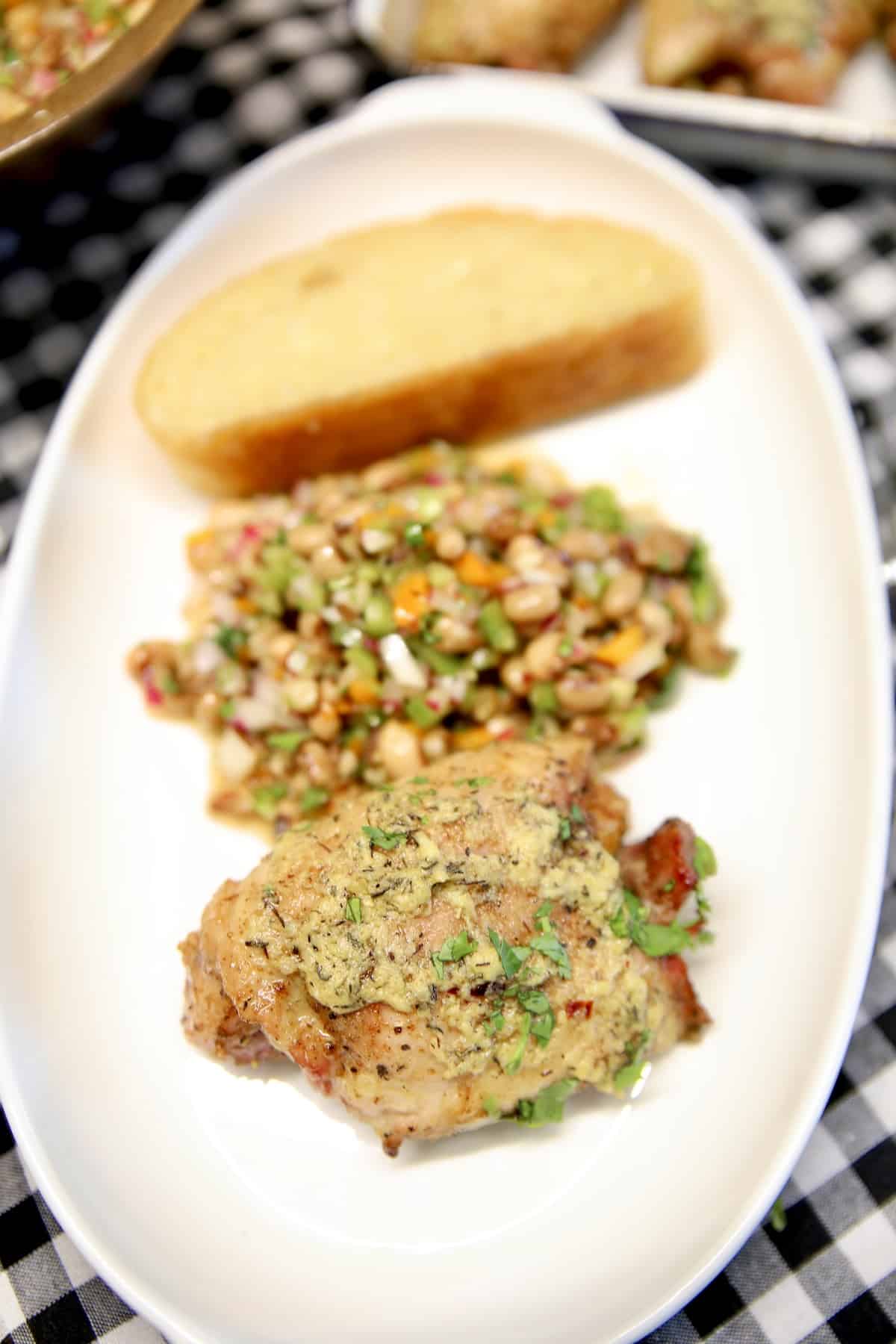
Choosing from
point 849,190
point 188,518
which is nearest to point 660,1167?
point 188,518

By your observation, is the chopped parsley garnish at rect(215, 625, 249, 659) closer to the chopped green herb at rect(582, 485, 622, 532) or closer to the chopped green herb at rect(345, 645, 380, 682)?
the chopped green herb at rect(345, 645, 380, 682)

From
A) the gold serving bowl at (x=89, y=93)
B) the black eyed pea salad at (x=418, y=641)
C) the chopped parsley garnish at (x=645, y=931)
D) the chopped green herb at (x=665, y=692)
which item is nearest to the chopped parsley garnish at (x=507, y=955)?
the chopped parsley garnish at (x=645, y=931)

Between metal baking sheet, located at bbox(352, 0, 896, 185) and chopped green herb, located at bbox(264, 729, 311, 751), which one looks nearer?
chopped green herb, located at bbox(264, 729, 311, 751)

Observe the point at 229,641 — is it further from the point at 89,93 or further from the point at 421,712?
the point at 89,93

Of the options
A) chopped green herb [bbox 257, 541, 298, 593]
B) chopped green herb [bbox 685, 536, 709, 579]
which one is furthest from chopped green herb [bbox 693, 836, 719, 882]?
chopped green herb [bbox 257, 541, 298, 593]

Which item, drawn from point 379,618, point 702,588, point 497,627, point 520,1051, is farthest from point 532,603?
point 520,1051

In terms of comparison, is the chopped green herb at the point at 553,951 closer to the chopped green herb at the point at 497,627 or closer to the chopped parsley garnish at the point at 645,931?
the chopped parsley garnish at the point at 645,931
